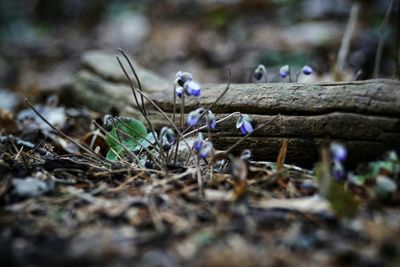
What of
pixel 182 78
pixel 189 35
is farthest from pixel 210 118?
pixel 189 35

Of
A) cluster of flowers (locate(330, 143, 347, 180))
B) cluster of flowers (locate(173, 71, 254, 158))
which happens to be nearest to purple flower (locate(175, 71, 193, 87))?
cluster of flowers (locate(173, 71, 254, 158))

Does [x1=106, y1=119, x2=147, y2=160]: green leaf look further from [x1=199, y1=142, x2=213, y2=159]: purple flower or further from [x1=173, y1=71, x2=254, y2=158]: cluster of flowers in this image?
[x1=199, y1=142, x2=213, y2=159]: purple flower

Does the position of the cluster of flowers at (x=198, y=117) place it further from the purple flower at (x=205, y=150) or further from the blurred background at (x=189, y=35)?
the blurred background at (x=189, y=35)

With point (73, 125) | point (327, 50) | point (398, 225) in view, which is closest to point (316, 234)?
point (398, 225)

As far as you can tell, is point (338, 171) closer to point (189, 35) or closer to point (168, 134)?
point (168, 134)

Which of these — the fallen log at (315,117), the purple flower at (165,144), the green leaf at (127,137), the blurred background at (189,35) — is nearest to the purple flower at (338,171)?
the fallen log at (315,117)

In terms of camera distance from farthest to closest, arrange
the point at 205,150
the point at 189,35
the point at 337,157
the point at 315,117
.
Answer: the point at 189,35 → the point at 315,117 → the point at 205,150 → the point at 337,157
